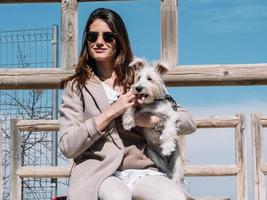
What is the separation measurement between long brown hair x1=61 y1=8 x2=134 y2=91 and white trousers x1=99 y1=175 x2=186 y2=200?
1.60ft

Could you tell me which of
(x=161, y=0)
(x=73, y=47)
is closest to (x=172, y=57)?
(x=161, y=0)

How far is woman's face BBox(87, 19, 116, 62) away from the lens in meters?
3.10

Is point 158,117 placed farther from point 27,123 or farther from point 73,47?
point 27,123

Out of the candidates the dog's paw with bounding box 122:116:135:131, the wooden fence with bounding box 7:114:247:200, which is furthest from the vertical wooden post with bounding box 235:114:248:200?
the dog's paw with bounding box 122:116:135:131

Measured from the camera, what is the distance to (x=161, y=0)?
449cm

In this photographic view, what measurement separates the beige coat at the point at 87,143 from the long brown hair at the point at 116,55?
65 mm

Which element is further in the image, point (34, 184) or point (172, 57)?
point (34, 184)

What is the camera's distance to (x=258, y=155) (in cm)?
448

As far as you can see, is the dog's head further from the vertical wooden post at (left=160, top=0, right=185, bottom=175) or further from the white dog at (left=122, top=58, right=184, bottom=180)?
the vertical wooden post at (left=160, top=0, right=185, bottom=175)

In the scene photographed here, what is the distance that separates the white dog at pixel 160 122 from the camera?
10.0 ft

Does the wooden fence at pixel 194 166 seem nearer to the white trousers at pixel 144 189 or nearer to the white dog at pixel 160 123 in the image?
the white dog at pixel 160 123

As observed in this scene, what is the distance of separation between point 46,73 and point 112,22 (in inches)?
58.7

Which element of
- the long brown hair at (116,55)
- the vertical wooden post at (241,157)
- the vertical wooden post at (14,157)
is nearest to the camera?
the long brown hair at (116,55)

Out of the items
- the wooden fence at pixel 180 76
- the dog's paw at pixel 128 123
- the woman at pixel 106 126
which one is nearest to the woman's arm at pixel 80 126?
the woman at pixel 106 126
